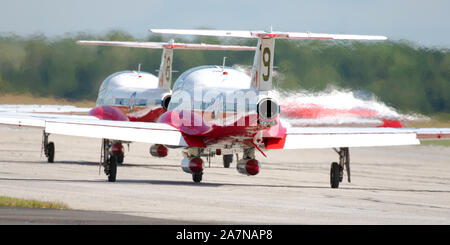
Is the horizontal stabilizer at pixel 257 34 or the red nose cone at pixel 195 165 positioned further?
the red nose cone at pixel 195 165

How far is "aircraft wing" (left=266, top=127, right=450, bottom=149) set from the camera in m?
30.8

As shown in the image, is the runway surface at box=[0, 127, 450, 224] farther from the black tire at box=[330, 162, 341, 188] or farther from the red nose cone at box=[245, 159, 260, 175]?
the red nose cone at box=[245, 159, 260, 175]

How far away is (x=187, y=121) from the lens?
30.7 metres

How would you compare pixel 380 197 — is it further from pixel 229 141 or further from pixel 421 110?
pixel 421 110

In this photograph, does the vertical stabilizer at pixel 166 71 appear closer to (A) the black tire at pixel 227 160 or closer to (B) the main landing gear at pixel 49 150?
(A) the black tire at pixel 227 160

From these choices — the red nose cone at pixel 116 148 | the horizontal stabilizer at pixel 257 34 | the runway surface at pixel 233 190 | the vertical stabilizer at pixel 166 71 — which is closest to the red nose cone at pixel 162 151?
the runway surface at pixel 233 190

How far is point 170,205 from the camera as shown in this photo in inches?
908

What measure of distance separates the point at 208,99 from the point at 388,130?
5947 mm

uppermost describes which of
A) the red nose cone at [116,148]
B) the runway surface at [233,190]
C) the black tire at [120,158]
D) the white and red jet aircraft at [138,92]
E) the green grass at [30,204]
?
the white and red jet aircraft at [138,92]

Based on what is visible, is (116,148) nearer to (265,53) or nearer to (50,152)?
(50,152)

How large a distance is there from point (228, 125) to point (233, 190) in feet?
6.82

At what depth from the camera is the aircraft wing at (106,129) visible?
91.2 ft

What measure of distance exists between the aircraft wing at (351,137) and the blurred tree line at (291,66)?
6.05m
